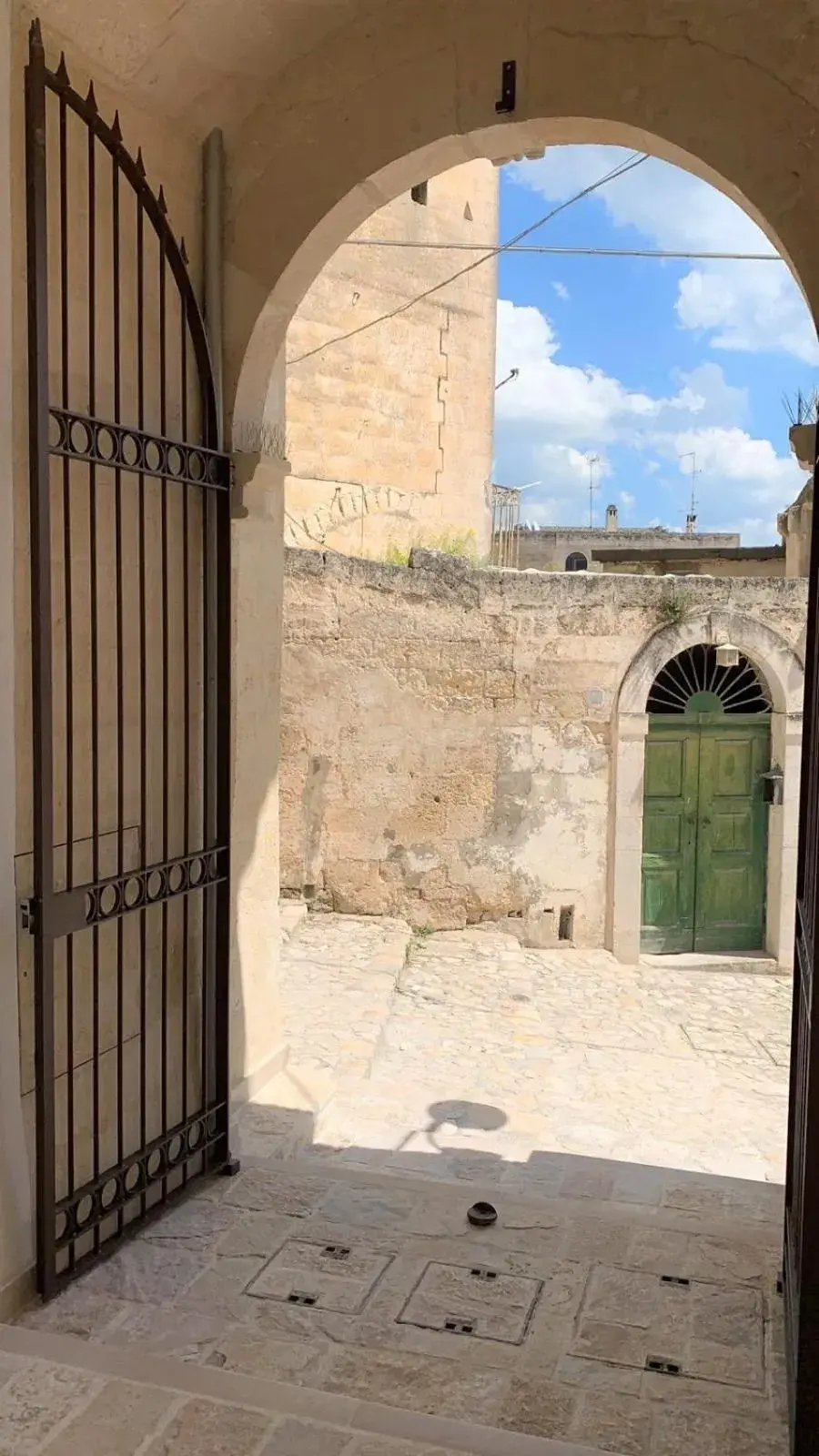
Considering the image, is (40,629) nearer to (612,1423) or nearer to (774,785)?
(612,1423)

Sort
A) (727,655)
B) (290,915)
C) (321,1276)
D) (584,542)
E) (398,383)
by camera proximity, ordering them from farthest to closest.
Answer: (584,542) → (398,383) → (727,655) → (290,915) → (321,1276)

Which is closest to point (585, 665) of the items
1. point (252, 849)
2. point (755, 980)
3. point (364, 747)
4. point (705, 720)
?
point (705, 720)

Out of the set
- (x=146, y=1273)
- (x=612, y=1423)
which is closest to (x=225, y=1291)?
(x=146, y=1273)

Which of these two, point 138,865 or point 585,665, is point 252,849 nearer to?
point 138,865

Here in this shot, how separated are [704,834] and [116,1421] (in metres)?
8.11

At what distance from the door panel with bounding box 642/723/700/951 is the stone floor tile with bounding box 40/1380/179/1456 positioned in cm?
761

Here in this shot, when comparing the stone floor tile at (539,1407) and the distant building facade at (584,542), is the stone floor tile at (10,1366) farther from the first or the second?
the distant building facade at (584,542)

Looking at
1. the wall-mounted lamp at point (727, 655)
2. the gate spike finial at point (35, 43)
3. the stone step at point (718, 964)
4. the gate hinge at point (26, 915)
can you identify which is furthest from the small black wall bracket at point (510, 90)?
the stone step at point (718, 964)

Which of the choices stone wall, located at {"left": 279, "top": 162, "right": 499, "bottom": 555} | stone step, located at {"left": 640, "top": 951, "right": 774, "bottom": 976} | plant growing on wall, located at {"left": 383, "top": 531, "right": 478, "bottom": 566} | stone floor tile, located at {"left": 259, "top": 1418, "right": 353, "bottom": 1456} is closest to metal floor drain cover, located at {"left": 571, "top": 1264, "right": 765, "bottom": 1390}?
stone floor tile, located at {"left": 259, "top": 1418, "right": 353, "bottom": 1456}

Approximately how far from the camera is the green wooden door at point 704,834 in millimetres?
9484

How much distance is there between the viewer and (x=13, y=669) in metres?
2.66

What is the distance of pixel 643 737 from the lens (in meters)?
9.16

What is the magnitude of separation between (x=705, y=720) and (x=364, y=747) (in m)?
3.15

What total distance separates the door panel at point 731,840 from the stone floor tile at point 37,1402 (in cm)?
801
